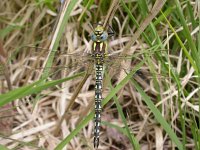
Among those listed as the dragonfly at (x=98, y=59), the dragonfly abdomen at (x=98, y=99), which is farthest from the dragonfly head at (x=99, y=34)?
the dragonfly abdomen at (x=98, y=99)

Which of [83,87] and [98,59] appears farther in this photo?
[83,87]

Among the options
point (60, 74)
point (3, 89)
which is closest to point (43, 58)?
point (60, 74)

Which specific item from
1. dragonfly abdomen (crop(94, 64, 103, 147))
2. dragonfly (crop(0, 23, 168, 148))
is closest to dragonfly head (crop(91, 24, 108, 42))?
dragonfly (crop(0, 23, 168, 148))

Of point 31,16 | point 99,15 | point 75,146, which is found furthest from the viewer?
point 31,16

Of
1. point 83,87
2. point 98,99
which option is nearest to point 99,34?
point 98,99

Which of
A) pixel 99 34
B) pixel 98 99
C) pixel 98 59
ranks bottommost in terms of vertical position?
pixel 98 99

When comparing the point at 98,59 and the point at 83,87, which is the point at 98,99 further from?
the point at 83,87

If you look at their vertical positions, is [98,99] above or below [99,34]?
below

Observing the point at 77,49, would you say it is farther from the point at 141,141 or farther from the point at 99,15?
the point at 141,141
